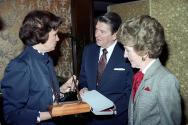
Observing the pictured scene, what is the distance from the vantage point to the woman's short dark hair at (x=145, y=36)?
7.34 ft

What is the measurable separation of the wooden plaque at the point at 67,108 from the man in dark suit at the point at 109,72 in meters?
0.82

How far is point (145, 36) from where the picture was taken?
7.34 feet

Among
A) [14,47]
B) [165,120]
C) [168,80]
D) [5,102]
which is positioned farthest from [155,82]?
[14,47]

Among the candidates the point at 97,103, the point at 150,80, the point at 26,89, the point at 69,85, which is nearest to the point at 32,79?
the point at 26,89

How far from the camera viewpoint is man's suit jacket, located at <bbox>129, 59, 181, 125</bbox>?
210 centimetres

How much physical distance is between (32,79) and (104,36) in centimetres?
120

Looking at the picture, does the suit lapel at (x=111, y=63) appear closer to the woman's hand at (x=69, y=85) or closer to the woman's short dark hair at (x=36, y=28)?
the woman's hand at (x=69, y=85)

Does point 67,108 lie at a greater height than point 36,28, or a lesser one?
lesser

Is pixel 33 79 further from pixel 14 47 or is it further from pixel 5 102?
pixel 14 47

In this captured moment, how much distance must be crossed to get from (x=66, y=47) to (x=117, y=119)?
195 centimetres

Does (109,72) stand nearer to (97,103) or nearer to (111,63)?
(111,63)

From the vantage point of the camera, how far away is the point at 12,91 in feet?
7.44

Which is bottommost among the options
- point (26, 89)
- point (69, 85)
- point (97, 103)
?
point (97, 103)

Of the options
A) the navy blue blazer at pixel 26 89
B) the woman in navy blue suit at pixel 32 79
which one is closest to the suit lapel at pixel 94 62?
the woman in navy blue suit at pixel 32 79
